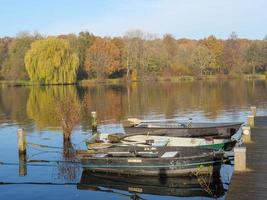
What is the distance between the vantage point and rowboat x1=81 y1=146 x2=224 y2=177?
13.8 m

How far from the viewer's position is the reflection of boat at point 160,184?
42.8 feet

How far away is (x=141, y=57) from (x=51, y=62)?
22.4m

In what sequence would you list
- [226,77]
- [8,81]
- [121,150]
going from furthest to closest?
[226,77] → [8,81] → [121,150]

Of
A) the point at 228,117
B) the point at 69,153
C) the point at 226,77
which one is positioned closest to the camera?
the point at 69,153

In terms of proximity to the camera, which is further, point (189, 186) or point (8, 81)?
point (8, 81)

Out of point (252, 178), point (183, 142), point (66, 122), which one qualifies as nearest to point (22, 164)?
point (66, 122)

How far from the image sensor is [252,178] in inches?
433

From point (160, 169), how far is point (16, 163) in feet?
21.3

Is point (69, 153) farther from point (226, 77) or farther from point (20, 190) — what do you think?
point (226, 77)

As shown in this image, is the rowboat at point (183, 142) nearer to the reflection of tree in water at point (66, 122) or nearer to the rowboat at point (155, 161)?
the rowboat at point (155, 161)

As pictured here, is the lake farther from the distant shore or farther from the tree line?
the tree line

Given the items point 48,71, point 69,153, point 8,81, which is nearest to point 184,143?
point 69,153

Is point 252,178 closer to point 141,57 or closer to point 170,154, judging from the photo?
point 170,154

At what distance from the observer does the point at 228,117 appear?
101ft
